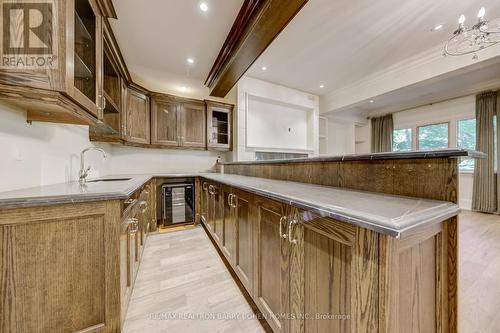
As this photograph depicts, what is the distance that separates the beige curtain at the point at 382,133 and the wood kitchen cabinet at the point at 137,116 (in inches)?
264

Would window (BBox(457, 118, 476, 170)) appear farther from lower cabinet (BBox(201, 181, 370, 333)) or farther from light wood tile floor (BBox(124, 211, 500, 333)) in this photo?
lower cabinet (BBox(201, 181, 370, 333))

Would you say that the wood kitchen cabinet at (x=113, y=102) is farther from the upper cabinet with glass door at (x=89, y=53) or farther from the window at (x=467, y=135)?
the window at (x=467, y=135)

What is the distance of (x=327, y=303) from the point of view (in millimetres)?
715

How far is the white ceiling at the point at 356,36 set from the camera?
2166 mm

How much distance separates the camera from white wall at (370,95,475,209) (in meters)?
4.34

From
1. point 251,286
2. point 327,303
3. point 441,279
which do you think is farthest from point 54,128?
point 441,279

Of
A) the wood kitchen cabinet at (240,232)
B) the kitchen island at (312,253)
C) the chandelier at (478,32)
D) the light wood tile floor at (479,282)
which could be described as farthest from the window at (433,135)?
the wood kitchen cabinet at (240,232)

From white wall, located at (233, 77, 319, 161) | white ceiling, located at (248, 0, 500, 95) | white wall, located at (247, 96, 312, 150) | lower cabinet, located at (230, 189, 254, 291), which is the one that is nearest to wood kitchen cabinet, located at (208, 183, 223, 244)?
lower cabinet, located at (230, 189, 254, 291)

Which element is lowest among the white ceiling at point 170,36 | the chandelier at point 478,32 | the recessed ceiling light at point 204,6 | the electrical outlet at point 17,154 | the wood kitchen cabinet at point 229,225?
the wood kitchen cabinet at point 229,225

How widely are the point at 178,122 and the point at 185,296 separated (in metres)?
2.77

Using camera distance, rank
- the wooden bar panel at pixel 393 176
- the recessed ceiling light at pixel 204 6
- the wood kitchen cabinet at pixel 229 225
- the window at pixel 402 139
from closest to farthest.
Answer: the wooden bar panel at pixel 393 176, the wood kitchen cabinet at pixel 229 225, the recessed ceiling light at pixel 204 6, the window at pixel 402 139

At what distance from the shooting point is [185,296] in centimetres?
145

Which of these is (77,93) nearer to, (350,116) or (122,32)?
(122,32)

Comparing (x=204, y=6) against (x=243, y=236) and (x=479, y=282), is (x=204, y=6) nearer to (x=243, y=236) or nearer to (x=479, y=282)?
(x=243, y=236)
